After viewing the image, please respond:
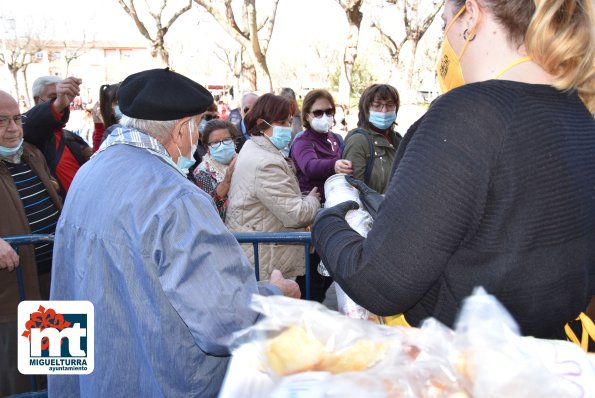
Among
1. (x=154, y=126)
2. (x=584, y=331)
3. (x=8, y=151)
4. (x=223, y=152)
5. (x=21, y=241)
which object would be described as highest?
(x=154, y=126)

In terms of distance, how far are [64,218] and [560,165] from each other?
167 cm

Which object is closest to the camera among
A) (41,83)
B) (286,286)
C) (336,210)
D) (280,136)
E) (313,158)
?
(336,210)

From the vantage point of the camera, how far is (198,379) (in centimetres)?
183

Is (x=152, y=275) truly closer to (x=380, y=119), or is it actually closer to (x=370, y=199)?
(x=370, y=199)

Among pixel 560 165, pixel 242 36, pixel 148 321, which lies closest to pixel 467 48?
pixel 560 165

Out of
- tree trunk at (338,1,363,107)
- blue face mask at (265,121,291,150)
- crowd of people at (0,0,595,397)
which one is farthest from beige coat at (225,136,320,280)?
tree trunk at (338,1,363,107)

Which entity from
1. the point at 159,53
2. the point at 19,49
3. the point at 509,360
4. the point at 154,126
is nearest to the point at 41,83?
the point at 154,126

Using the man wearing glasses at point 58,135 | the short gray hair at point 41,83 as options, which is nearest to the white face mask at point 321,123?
the man wearing glasses at point 58,135

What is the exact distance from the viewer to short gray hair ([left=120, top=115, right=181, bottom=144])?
77.0 inches

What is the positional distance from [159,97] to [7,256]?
1573 millimetres

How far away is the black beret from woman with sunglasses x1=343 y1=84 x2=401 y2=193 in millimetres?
2315

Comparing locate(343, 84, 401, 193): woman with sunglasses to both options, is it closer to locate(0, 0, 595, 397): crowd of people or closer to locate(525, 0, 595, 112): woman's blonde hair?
locate(0, 0, 595, 397): crowd of people

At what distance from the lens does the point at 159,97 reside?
191cm

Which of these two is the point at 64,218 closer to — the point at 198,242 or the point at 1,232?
the point at 198,242
